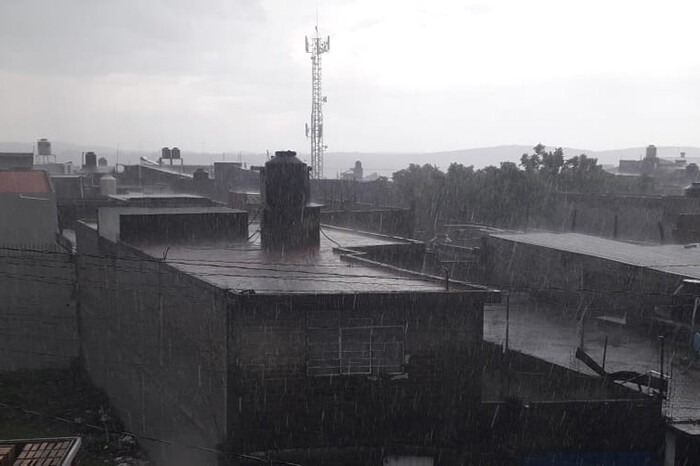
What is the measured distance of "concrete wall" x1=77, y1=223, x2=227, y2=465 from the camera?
46.2ft

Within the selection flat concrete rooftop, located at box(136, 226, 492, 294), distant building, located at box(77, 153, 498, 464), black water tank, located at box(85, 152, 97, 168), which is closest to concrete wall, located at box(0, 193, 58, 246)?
flat concrete rooftop, located at box(136, 226, 492, 294)

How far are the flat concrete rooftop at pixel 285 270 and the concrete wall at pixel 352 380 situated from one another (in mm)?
345

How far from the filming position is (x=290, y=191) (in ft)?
62.8

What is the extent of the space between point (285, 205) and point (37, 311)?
10.9m

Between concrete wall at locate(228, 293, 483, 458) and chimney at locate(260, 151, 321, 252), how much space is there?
6.29m

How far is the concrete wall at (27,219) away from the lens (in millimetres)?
25409

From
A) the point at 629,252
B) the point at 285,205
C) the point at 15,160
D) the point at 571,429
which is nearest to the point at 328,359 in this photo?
the point at 571,429

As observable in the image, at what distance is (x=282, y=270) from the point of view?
15.9m

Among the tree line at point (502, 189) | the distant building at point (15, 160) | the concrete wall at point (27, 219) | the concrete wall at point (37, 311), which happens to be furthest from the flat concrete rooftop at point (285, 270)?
the distant building at point (15, 160)

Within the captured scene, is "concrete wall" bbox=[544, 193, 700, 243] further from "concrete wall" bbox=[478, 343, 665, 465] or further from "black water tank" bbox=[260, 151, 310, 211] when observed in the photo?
"concrete wall" bbox=[478, 343, 665, 465]

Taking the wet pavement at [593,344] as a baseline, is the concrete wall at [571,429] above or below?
below

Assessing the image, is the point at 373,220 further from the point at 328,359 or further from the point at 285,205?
the point at 328,359

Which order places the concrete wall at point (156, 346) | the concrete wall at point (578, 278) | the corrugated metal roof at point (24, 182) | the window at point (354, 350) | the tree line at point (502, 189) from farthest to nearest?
the tree line at point (502, 189) → the corrugated metal roof at point (24, 182) → the concrete wall at point (578, 278) → the concrete wall at point (156, 346) → the window at point (354, 350)

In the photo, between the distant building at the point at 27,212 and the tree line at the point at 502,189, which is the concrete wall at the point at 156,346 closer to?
the distant building at the point at 27,212
